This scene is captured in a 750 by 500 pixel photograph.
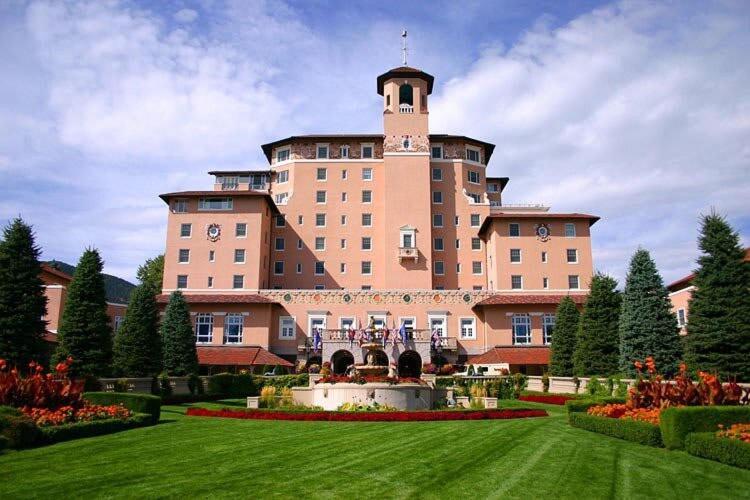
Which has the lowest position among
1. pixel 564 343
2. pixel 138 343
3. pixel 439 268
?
pixel 138 343

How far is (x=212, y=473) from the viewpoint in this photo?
35.9ft

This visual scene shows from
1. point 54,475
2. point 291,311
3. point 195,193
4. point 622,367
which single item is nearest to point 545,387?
point 622,367

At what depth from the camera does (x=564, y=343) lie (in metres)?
41.2

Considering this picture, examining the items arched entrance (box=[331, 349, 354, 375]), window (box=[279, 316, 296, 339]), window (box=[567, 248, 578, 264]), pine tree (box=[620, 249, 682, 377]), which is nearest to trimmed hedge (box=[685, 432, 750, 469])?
pine tree (box=[620, 249, 682, 377])

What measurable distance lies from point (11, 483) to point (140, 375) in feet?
86.5

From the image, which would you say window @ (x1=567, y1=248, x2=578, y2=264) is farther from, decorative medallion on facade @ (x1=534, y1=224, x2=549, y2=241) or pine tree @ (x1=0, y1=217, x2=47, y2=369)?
pine tree @ (x1=0, y1=217, x2=47, y2=369)

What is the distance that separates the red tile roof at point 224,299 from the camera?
55812 mm

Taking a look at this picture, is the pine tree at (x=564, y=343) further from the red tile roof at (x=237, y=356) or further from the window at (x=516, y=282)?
the red tile roof at (x=237, y=356)

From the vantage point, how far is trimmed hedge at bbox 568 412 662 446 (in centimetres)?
1468

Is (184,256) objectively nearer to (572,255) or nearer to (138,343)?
(138,343)

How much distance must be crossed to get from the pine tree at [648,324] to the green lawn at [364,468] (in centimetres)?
1558

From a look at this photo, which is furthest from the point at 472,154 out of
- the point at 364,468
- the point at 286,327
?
the point at 364,468

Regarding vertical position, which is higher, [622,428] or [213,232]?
[213,232]

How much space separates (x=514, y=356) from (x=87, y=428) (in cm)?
4123
